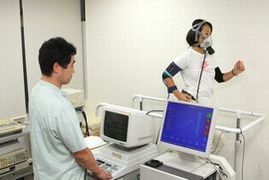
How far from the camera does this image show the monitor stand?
1995 mm

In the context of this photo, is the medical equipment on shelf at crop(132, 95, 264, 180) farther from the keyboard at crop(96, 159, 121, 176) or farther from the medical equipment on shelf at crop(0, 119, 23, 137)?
the medical equipment on shelf at crop(0, 119, 23, 137)

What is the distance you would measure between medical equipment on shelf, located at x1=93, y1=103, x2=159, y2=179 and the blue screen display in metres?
0.22

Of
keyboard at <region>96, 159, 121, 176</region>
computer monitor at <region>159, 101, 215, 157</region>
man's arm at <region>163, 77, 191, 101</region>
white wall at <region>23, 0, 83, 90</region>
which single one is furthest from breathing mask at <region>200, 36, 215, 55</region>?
white wall at <region>23, 0, 83, 90</region>

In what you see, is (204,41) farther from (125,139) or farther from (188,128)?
(125,139)

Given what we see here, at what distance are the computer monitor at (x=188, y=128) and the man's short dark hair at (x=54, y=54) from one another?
752 mm

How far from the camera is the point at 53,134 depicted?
1.68 metres

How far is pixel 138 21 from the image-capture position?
11.5 feet

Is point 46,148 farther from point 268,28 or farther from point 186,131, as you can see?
point 268,28

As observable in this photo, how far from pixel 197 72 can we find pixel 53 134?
134cm

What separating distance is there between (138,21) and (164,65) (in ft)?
1.98

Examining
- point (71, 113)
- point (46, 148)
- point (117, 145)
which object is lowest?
point (117, 145)

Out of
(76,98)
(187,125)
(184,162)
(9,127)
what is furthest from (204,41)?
(9,127)

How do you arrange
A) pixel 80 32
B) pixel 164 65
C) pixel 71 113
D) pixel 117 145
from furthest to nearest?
pixel 80 32 → pixel 164 65 → pixel 117 145 → pixel 71 113

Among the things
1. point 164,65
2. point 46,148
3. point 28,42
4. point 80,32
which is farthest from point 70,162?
point 80,32
